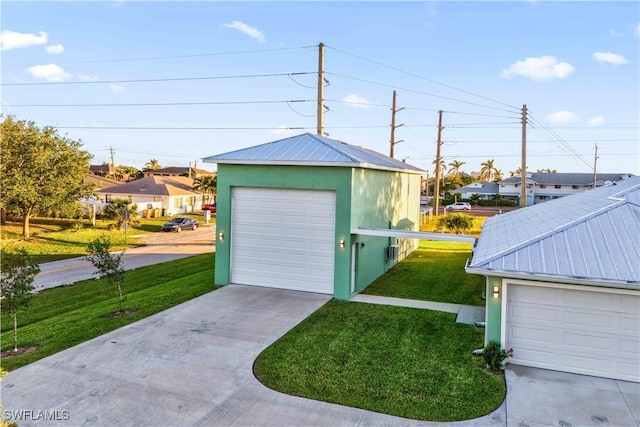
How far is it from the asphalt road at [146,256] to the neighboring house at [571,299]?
15066mm

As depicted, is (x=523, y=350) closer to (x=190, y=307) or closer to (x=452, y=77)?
(x=190, y=307)

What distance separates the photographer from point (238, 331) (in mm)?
9828

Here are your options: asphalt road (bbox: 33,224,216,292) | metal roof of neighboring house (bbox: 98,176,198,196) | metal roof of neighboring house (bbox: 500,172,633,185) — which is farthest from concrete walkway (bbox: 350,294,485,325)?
metal roof of neighboring house (bbox: 500,172,633,185)

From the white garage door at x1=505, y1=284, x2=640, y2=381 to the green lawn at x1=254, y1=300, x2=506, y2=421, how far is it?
117cm

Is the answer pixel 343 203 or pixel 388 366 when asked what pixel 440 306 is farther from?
pixel 388 366

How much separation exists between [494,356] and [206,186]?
45.0m

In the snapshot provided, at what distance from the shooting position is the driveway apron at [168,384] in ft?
20.3

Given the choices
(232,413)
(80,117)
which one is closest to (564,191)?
(80,117)

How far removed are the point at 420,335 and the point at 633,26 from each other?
14919 millimetres

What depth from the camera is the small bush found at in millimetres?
7949

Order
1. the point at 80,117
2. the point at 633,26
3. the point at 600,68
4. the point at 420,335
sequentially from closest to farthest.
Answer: the point at 420,335, the point at 633,26, the point at 600,68, the point at 80,117

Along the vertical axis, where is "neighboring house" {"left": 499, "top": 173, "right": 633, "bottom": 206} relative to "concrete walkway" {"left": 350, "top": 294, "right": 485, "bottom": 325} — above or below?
above

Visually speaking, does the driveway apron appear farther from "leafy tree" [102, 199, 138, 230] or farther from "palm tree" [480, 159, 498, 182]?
"palm tree" [480, 159, 498, 182]
